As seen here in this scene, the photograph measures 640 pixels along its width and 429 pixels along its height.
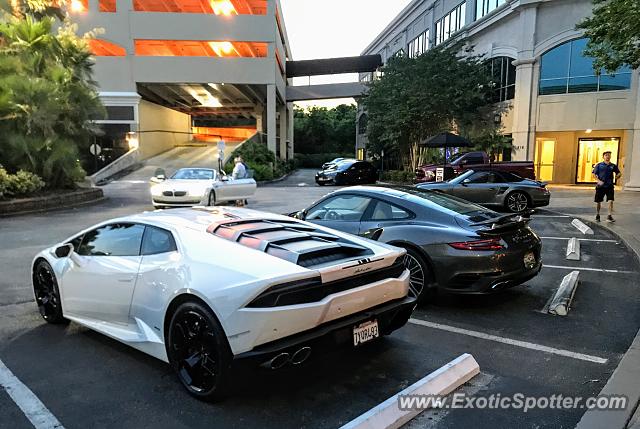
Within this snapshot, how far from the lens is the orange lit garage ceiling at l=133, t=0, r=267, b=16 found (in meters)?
34.4

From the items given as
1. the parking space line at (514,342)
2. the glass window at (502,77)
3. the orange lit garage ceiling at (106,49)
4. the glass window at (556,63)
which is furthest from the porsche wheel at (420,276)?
the orange lit garage ceiling at (106,49)

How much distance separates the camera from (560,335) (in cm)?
487

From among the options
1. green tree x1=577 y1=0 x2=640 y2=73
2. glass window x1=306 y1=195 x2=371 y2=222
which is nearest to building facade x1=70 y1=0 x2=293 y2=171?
green tree x1=577 y1=0 x2=640 y2=73

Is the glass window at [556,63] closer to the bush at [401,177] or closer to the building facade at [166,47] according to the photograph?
the bush at [401,177]

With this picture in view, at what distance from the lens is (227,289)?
3250mm

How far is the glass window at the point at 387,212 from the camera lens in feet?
19.4

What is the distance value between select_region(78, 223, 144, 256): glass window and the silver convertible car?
9.28m

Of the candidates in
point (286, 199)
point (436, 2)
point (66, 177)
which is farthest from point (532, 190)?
point (436, 2)

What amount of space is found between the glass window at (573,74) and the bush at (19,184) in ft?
77.4

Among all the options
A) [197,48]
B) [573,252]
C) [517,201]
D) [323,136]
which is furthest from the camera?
[323,136]

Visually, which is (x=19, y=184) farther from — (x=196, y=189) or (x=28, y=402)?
(x=28, y=402)

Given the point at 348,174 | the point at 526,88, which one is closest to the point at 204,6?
the point at 348,174

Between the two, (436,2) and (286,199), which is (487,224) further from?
(436,2)

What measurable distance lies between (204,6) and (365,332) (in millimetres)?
35851
